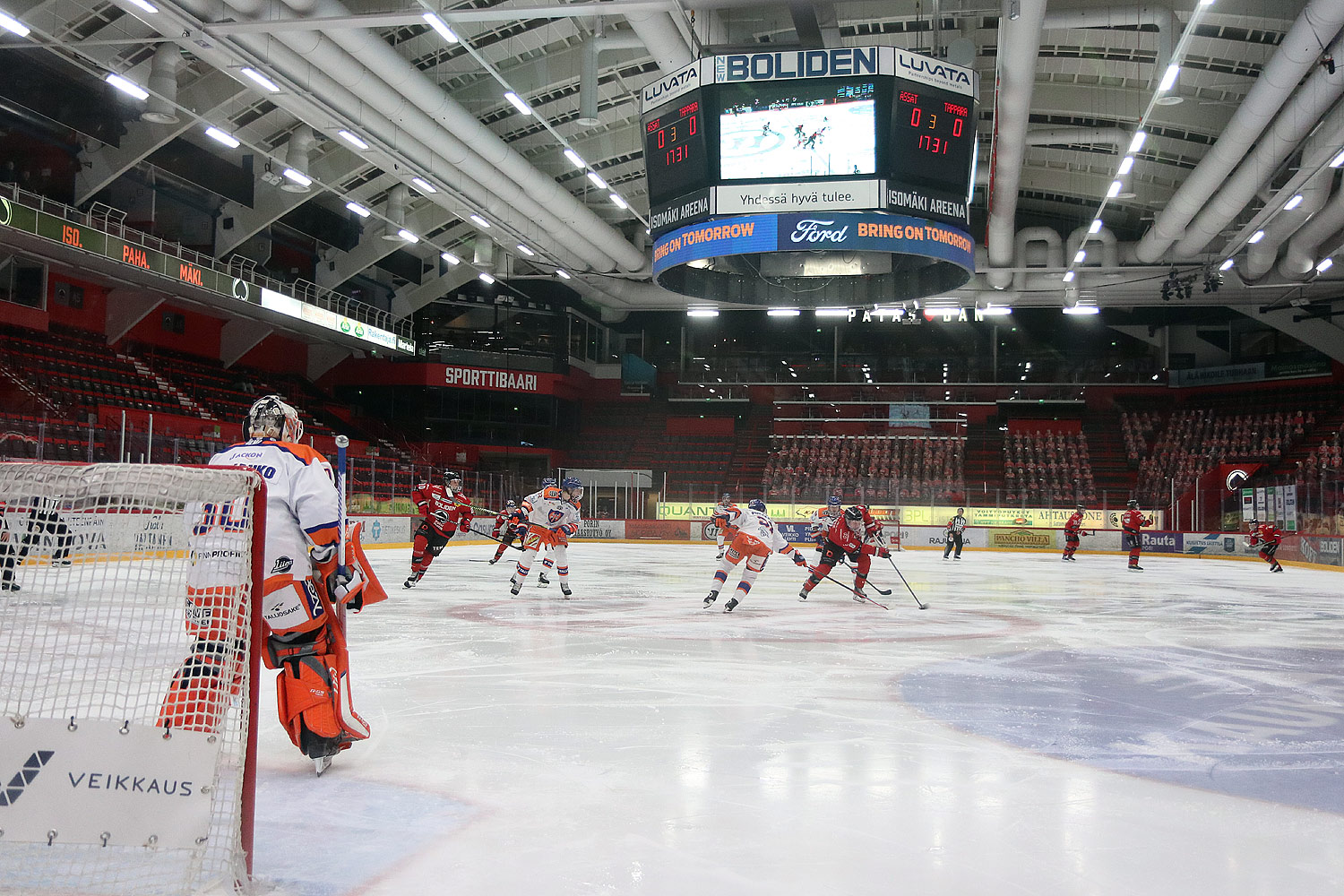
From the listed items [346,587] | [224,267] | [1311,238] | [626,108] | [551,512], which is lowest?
[346,587]

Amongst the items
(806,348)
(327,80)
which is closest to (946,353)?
(806,348)

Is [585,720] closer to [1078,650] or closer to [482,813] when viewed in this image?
[482,813]

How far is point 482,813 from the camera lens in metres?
2.91

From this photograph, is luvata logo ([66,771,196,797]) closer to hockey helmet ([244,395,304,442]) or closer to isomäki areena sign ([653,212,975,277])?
hockey helmet ([244,395,304,442])

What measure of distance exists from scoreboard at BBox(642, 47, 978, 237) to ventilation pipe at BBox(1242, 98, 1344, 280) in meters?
6.32

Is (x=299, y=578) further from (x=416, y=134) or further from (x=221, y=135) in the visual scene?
(x=221, y=135)

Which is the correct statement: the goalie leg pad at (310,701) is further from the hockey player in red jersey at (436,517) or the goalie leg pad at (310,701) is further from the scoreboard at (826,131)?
the scoreboard at (826,131)

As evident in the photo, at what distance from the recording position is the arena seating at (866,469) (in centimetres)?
2588

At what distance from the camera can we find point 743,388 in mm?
33625

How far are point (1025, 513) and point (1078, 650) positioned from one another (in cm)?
1961

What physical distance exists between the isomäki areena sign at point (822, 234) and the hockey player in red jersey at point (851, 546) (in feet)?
9.50

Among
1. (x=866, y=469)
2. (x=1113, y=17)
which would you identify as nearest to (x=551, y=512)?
(x=1113, y=17)

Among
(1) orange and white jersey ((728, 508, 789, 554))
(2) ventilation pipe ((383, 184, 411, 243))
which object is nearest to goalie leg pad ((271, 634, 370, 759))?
(1) orange and white jersey ((728, 508, 789, 554))

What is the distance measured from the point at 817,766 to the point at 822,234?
8.10m
